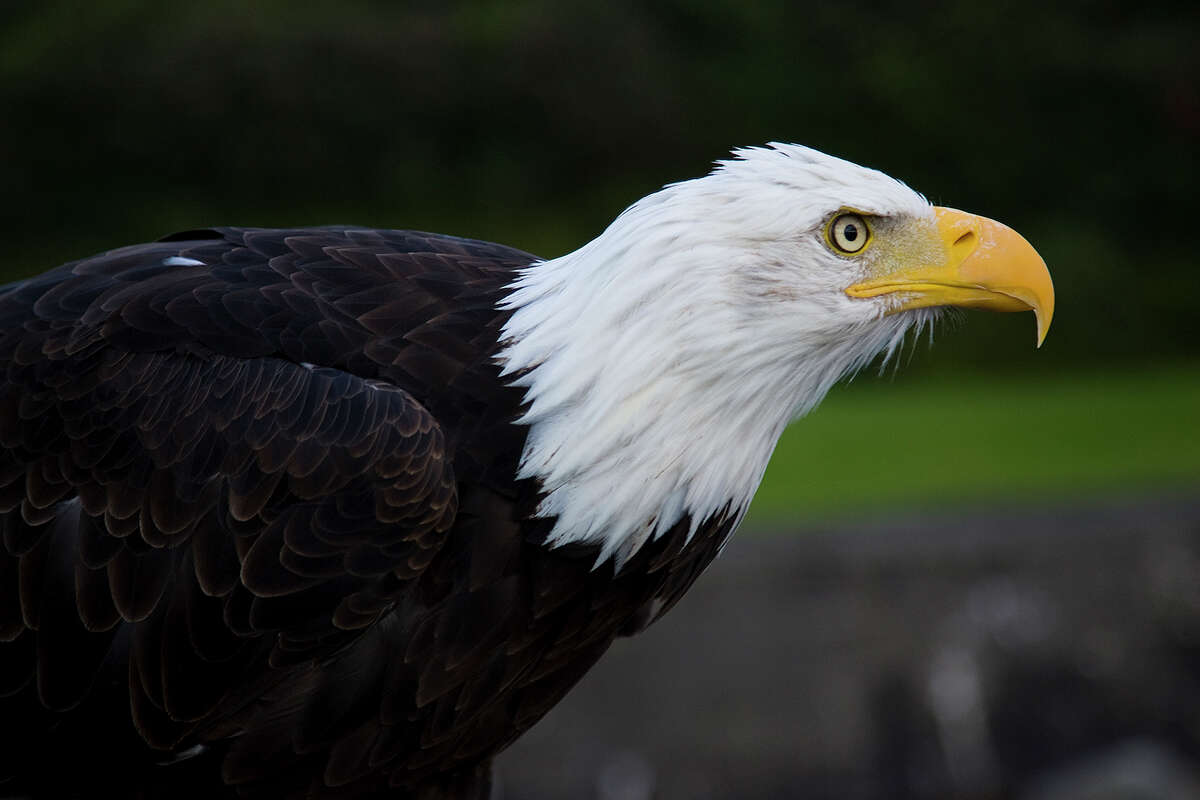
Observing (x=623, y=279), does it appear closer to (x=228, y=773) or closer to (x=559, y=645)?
(x=559, y=645)

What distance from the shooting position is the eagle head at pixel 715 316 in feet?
7.58

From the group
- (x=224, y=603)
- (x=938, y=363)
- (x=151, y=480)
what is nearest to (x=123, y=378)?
(x=151, y=480)

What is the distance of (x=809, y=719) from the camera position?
208 inches

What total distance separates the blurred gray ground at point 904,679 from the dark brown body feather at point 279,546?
2.72 meters

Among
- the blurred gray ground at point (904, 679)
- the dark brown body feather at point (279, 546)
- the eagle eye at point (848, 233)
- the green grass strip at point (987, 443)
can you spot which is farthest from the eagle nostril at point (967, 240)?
the green grass strip at point (987, 443)

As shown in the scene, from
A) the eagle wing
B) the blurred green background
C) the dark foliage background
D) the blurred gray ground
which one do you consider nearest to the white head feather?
the eagle wing

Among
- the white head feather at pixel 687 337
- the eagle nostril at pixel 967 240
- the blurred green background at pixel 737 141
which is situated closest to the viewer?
the white head feather at pixel 687 337

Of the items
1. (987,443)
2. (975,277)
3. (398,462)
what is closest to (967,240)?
(975,277)

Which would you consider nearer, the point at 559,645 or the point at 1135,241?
the point at 559,645

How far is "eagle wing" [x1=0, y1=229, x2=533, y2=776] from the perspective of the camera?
2365mm

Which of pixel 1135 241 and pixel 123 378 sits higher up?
pixel 1135 241

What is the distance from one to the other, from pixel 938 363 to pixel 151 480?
21.4 feet

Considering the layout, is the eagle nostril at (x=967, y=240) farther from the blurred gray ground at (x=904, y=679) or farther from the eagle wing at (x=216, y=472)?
the blurred gray ground at (x=904, y=679)

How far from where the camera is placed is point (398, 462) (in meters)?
2.32
